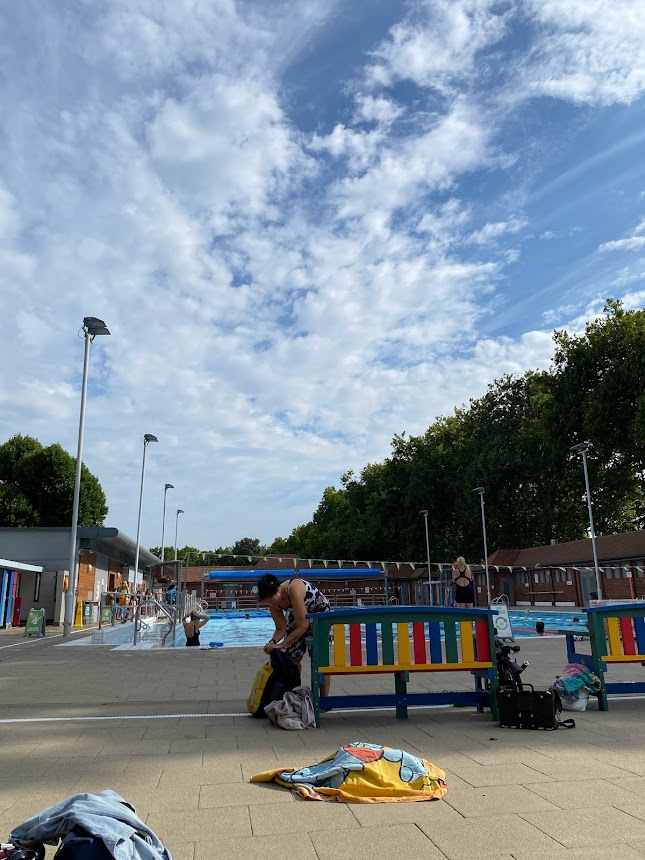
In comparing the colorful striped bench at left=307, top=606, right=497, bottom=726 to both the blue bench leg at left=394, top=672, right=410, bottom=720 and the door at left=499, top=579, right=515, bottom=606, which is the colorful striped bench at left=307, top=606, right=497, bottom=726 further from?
the door at left=499, top=579, right=515, bottom=606

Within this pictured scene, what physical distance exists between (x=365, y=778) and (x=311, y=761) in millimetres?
866

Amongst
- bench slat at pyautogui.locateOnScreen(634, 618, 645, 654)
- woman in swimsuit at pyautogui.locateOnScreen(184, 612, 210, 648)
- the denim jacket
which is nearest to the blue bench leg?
bench slat at pyautogui.locateOnScreen(634, 618, 645, 654)

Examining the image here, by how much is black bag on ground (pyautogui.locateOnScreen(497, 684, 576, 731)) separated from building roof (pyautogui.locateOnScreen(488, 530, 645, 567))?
3151 cm

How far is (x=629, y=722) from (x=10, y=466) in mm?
58303

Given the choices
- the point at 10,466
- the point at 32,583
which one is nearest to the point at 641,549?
the point at 32,583

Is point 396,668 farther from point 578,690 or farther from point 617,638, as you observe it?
point 617,638

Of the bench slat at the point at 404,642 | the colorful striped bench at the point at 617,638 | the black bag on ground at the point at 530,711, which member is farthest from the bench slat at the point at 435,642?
the colorful striped bench at the point at 617,638

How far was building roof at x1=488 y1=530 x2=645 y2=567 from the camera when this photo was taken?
35531 millimetres

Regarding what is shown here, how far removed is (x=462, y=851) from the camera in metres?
3.11

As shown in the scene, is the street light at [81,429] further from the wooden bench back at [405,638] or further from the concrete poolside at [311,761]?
the wooden bench back at [405,638]

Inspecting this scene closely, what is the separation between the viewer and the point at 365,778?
4.13 metres

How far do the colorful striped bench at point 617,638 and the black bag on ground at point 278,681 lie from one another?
10.2ft

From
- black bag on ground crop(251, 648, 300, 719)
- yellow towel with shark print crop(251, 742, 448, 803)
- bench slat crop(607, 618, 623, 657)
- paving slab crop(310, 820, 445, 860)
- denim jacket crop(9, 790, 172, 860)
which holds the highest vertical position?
bench slat crop(607, 618, 623, 657)

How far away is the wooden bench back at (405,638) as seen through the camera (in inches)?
251
